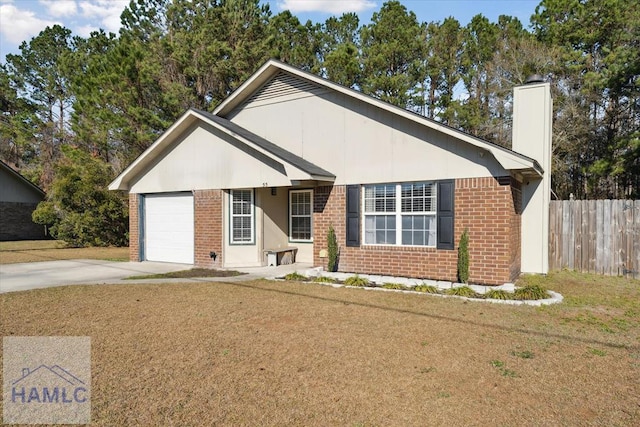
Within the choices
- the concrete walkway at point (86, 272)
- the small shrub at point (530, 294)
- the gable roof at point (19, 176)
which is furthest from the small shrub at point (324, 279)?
the gable roof at point (19, 176)

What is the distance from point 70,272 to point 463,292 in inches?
426

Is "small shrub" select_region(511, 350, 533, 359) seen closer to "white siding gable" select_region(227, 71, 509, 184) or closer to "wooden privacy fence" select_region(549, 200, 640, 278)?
"white siding gable" select_region(227, 71, 509, 184)

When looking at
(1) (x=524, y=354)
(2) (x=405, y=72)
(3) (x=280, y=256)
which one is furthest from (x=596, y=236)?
(2) (x=405, y=72)

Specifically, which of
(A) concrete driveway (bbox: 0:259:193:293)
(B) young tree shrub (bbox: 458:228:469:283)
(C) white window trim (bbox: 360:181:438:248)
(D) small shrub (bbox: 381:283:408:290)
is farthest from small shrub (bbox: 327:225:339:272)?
(A) concrete driveway (bbox: 0:259:193:293)

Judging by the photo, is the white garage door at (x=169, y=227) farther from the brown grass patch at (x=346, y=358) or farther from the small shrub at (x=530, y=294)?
the small shrub at (x=530, y=294)

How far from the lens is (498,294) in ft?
26.5

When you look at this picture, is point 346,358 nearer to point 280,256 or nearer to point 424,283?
point 424,283

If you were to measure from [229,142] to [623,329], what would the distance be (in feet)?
33.8

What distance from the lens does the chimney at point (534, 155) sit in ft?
35.8

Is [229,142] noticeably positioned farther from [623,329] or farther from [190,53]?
[190,53]

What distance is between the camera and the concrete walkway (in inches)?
396

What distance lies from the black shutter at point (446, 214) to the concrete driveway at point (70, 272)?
7.75m

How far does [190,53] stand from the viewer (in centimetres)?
2150

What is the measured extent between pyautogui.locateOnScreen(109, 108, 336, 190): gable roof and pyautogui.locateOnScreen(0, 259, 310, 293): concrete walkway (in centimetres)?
287
